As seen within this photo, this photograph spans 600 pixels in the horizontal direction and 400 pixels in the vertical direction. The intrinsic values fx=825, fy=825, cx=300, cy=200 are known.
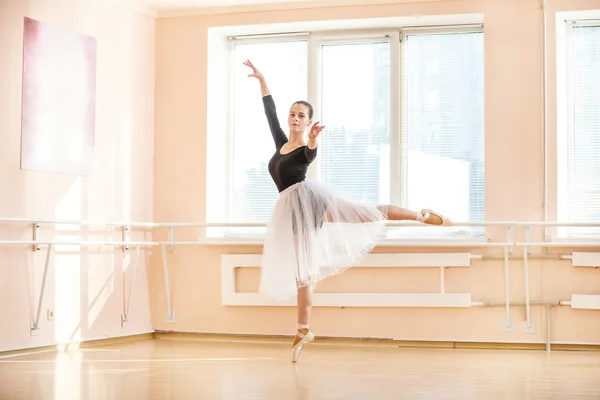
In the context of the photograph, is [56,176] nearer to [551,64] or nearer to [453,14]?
[453,14]

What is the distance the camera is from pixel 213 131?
20.6ft

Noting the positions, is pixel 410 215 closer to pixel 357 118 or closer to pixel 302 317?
pixel 302 317

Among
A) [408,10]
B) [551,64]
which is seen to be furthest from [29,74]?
[551,64]

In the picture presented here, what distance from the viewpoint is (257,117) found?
6434mm

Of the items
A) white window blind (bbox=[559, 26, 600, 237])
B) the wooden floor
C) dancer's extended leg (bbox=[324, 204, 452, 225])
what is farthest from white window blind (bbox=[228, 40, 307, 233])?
white window blind (bbox=[559, 26, 600, 237])

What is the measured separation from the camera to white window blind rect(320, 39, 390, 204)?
6.09 metres

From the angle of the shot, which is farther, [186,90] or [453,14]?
[186,90]

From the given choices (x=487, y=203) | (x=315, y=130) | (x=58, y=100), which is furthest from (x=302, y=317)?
(x=58, y=100)

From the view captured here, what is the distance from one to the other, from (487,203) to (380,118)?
1.05 m

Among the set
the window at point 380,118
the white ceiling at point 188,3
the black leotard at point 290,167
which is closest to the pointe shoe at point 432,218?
the black leotard at point 290,167

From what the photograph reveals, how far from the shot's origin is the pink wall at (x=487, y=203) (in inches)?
217

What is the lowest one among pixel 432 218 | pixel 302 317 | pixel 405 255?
pixel 302 317

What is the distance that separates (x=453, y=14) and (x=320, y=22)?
96cm

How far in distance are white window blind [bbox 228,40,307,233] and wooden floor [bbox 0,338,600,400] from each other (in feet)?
3.92
